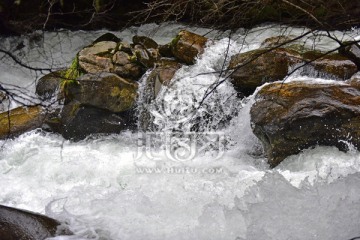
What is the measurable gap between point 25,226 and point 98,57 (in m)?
3.13

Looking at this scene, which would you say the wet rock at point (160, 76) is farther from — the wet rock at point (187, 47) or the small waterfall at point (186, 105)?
the wet rock at point (187, 47)

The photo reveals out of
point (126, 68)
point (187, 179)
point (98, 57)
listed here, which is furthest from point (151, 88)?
point (187, 179)

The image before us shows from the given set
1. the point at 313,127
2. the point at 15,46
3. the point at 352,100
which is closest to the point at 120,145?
the point at 313,127

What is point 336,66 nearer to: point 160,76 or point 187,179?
point 160,76

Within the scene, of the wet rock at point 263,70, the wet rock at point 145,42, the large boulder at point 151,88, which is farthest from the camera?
the wet rock at point 145,42

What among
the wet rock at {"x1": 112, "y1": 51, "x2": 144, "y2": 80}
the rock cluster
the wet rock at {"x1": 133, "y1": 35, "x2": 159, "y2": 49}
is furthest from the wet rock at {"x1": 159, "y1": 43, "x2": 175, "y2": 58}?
the wet rock at {"x1": 112, "y1": 51, "x2": 144, "y2": 80}

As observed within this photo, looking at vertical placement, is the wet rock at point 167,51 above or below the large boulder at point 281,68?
above

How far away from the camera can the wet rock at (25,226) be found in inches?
104

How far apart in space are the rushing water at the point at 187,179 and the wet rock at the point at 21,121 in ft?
0.39

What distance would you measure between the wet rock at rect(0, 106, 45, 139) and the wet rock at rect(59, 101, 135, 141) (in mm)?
373

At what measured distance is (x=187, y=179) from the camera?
4.09 m

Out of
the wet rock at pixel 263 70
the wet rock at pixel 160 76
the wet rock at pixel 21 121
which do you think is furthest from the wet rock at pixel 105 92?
the wet rock at pixel 263 70

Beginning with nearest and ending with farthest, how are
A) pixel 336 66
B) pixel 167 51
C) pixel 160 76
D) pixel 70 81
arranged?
pixel 336 66, pixel 70 81, pixel 160 76, pixel 167 51

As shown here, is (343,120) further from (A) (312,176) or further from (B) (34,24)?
(B) (34,24)
